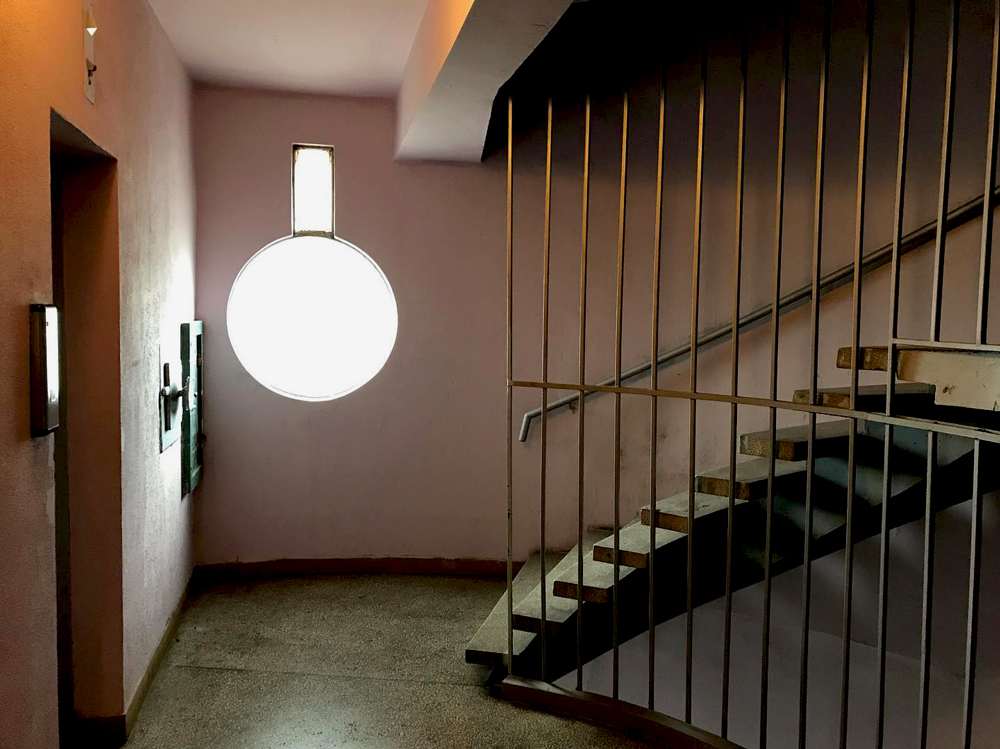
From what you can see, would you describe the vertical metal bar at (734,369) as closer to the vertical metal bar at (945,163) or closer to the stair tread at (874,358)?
the stair tread at (874,358)

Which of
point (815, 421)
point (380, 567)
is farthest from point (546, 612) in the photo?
point (380, 567)

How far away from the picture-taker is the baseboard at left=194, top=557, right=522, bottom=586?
420 centimetres

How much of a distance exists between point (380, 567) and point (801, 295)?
2.38 m

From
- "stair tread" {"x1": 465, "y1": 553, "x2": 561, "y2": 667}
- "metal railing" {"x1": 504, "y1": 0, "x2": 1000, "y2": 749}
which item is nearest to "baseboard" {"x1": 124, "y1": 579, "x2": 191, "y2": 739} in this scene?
"stair tread" {"x1": 465, "y1": 553, "x2": 561, "y2": 667}

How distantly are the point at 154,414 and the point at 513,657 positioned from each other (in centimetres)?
156

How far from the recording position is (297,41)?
11.0 ft

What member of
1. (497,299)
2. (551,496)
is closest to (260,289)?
(497,299)

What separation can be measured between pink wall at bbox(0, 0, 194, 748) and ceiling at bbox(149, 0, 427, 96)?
0.14m

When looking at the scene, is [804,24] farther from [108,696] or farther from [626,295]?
[108,696]

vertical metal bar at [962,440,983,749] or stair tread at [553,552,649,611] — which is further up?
vertical metal bar at [962,440,983,749]

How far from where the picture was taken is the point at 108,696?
8.59ft

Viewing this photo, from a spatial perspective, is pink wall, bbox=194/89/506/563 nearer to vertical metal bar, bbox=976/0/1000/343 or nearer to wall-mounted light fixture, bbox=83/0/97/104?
wall-mounted light fixture, bbox=83/0/97/104

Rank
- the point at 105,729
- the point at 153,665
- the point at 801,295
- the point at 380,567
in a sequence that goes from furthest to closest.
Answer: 1. the point at 380,567
2. the point at 801,295
3. the point at 153,665
4. the point at 105,729

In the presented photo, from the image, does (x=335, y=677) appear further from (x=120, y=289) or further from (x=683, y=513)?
(x=120, y=289)
